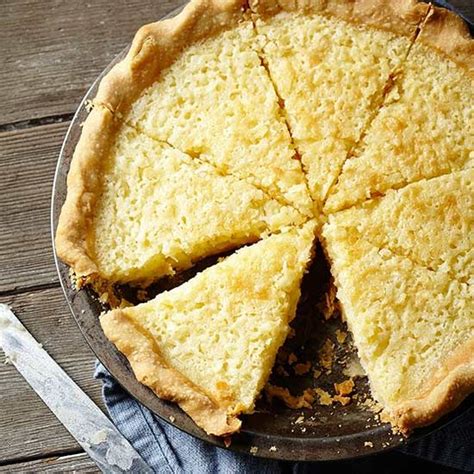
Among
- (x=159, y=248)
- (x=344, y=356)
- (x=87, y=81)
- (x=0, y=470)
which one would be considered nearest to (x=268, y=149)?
(x=159, y=248)

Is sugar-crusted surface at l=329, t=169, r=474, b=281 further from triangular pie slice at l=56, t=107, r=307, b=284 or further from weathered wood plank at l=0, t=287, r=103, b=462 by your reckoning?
weathered wood plank at l=0, t=287, r=103, b=462

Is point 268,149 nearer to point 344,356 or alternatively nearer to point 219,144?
point 219,144

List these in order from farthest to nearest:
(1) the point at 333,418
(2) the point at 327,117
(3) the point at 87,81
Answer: (3) the point at 87,81 → (2) the point at 327,117 → (1) the point at 333,418

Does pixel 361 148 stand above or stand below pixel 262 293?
above

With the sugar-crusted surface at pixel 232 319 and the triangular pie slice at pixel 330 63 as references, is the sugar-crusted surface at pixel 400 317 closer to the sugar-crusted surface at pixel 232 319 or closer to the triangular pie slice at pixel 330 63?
the sugar-crusted surface at pixel 232 319

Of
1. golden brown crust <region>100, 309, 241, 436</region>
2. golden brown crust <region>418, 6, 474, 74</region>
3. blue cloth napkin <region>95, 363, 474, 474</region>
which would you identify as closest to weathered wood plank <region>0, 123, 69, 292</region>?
blue cloth napkin <region>95, 363, 474, 474</region>

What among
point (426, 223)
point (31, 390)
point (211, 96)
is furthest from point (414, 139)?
point (31, 390)

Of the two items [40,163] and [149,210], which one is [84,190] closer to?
[149,210]

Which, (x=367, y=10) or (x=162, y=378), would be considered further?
(x=367, y=10)
